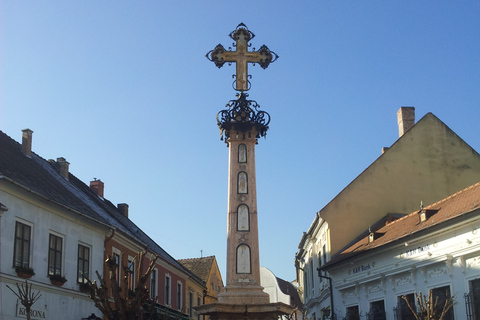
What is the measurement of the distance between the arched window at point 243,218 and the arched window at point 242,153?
1091mm

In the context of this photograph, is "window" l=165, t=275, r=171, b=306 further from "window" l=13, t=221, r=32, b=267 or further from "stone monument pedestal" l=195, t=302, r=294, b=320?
"stone monument pedestal" l=195, t=302, r=294, b=320

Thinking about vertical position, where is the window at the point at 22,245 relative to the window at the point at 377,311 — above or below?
above

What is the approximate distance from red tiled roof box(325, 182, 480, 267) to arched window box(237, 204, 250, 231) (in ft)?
18.7

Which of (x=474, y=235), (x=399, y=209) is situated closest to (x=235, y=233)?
(x=474, y=235)

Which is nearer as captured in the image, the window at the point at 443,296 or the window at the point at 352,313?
the window at the point at 443,296

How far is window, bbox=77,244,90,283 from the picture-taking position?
71.5ft

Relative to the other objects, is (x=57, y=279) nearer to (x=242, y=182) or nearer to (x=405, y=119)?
(x=242, y=182)

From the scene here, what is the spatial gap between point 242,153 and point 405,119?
15479 millimetres

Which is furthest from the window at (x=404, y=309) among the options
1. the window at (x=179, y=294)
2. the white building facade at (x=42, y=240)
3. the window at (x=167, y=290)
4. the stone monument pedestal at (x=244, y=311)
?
the window at (x=179, y=294)

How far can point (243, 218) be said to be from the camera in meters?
14.2

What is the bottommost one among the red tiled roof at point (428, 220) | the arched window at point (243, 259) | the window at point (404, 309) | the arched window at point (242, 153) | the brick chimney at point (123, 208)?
the window at point (404, 309)

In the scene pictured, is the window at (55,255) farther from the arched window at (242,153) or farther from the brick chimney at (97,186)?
the brick chimney at (97,186)

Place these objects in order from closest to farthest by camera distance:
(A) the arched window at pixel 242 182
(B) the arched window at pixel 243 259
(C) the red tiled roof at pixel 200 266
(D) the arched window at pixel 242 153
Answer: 1. (B) the arched window at pixel 243 259
2. (A) the arched window at pixel 242 182
3. (D) the arched window at pixel 242 153
4. (C) the red tiled roof at pixel 200 266

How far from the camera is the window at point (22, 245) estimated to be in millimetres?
18141
